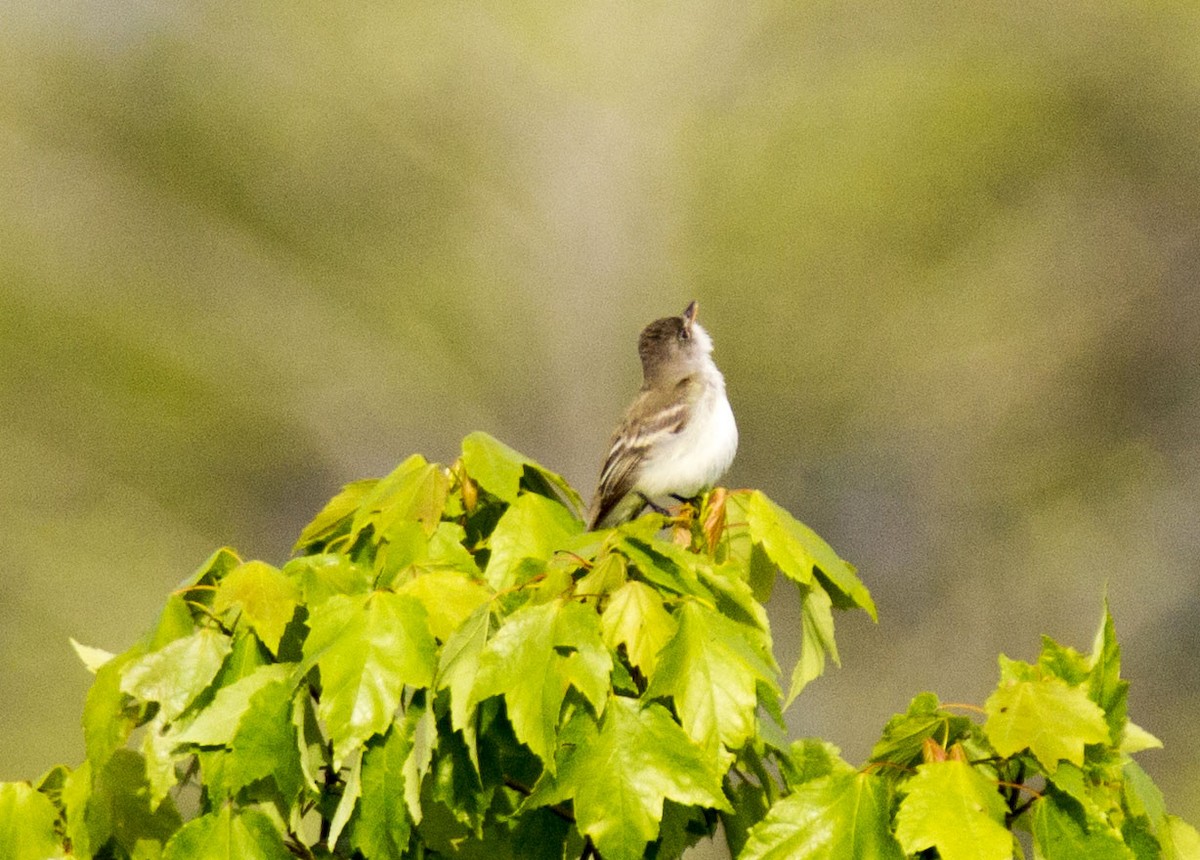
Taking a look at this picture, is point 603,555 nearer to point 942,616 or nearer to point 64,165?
point 942,616

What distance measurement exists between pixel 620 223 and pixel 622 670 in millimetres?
15175

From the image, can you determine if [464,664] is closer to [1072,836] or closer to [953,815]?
[953,815]

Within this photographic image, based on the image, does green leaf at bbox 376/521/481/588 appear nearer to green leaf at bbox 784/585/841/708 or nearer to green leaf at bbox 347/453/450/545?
green leaf at bbox 347/453/450/545

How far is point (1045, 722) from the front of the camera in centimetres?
173

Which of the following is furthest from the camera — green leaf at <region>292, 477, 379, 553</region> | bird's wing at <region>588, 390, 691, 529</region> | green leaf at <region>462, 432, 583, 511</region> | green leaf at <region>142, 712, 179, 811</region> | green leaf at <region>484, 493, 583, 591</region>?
bird's wing at <region>588, 390, 691, 529</region>

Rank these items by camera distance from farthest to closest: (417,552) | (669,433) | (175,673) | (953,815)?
(669,433) → (417,552) → (175,673) → (953,815)

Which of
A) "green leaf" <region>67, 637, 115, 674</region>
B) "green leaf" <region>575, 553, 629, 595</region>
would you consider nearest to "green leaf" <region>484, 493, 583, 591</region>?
"green leaf" <region>575, 553, 629, 595</region>

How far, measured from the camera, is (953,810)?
1.67 metres

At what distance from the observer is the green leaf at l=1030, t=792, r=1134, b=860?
172 centimetres

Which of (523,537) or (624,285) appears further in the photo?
(624,285)

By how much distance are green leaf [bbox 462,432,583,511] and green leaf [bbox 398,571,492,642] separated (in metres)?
0.30

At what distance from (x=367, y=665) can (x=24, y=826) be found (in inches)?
26.5

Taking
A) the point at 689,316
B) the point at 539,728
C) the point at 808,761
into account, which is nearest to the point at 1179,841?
the point at 808,761

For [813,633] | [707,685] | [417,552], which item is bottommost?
[707,685]
